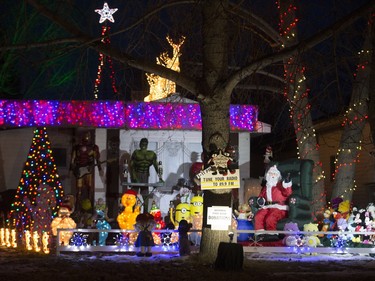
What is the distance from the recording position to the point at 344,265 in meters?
12.8

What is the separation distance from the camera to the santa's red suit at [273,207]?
16.2m

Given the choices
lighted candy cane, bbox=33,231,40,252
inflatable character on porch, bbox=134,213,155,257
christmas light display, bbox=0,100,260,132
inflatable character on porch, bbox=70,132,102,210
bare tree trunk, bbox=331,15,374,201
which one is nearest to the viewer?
inflatable character on porch, bbox=134,213,155,257

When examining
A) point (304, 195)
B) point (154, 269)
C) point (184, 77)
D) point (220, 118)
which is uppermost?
point (184, 77)

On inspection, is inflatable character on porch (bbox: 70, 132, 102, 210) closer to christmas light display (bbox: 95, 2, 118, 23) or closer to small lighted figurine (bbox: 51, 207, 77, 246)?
small lighted figurine (bbox: 51, 207, 77, 246)

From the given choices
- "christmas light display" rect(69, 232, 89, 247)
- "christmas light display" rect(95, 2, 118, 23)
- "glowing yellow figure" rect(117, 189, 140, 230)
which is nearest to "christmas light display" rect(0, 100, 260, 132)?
"christmas light display" rect(95, 2, 118, 23)

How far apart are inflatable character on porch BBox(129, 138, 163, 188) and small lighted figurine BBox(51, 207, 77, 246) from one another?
318cm

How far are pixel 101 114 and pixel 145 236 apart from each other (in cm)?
657

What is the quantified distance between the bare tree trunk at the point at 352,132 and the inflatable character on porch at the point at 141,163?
5024 mm

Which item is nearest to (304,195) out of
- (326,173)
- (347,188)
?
(347,188)

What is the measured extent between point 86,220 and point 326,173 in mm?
15482

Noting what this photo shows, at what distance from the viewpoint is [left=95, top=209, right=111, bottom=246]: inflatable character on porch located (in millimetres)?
15545

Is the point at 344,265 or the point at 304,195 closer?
the point at 344,265

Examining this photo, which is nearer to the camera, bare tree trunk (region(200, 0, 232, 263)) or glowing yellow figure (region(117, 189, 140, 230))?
bare tree trunk (region(200, 0, 232, 263))

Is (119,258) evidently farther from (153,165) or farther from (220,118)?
(153,165)
